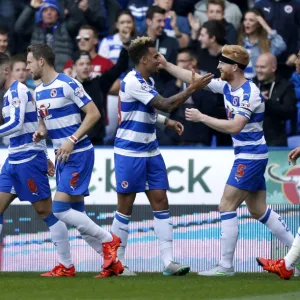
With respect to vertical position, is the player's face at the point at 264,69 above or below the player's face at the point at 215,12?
below

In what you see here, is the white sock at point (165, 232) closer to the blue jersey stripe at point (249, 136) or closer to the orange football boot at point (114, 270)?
the orange football boot at point (114, 270)

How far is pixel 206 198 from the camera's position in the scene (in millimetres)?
14836

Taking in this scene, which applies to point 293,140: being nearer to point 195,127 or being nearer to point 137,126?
point 195,127

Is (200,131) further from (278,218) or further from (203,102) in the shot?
(278,218)

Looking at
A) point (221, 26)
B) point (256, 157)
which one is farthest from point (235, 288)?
point (221, 26)

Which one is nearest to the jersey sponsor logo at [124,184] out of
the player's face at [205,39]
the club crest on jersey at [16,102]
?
the club crest on jersey at [16,102]

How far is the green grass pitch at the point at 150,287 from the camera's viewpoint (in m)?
9.82

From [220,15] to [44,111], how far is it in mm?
6261

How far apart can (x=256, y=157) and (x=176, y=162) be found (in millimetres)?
3286

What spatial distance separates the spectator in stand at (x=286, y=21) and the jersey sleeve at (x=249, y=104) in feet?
18.5

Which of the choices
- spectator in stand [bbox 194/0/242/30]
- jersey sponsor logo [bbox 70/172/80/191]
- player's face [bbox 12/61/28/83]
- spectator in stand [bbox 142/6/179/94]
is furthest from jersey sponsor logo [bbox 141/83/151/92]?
spectator in stand [bbox 194/0/242/30]

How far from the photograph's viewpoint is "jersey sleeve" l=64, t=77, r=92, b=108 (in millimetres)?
11461

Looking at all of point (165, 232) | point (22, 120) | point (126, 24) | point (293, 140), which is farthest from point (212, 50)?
point (22, 120)

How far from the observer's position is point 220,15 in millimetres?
17266
